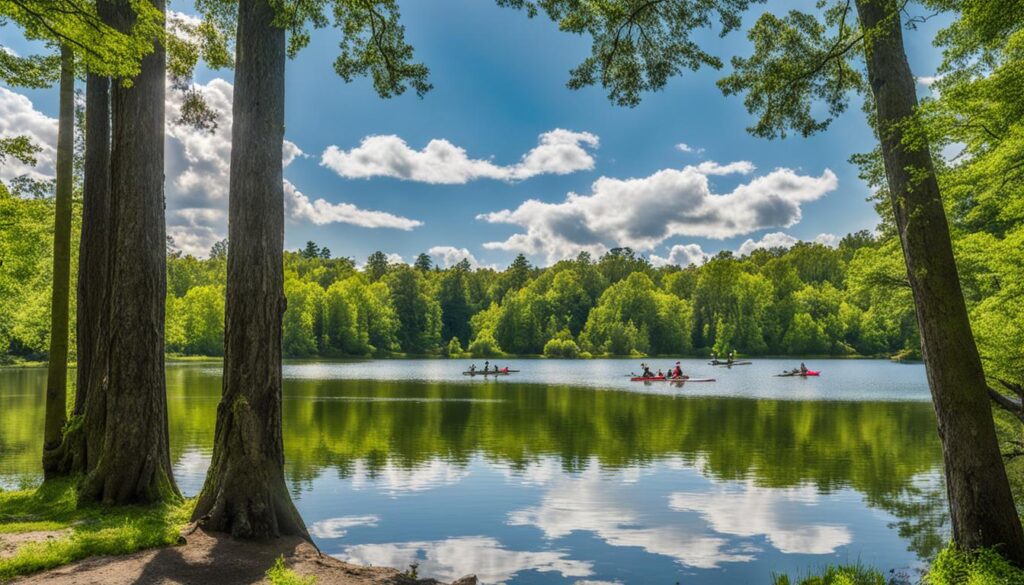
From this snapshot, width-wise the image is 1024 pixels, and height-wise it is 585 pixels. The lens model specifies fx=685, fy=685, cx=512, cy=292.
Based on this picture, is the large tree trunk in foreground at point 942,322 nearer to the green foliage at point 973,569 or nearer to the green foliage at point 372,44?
the green foliage at point 973,569

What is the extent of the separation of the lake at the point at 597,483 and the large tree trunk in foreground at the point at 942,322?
294cm

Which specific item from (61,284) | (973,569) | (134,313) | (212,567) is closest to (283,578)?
(212,567)

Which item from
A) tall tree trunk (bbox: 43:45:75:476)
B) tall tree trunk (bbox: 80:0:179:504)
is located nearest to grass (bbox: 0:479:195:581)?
tall tree trunk (bbox: 80:0:179:504)

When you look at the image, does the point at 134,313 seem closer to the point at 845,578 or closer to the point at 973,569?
the point at 845,578

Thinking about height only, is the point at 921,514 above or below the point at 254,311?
below

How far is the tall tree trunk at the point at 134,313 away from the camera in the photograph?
789cm

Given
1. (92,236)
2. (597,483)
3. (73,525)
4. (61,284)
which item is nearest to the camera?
(73,525)

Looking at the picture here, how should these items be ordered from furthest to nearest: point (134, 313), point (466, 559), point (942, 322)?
1. point (466, 559)
2. point (134, 313)
3. point (942, 322)

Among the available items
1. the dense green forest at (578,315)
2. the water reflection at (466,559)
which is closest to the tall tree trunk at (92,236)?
the water reflection at (466,559)

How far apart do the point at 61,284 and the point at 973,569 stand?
11.3 metres

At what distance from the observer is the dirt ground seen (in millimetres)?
5434

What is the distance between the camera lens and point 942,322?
6.39 meters

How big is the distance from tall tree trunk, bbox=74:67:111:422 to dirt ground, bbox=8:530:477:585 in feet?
13.6

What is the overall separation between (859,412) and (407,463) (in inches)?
752
